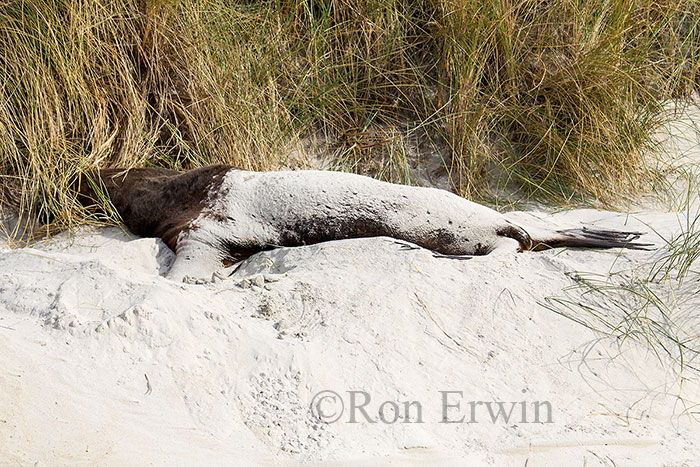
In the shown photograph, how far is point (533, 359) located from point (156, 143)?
297cm

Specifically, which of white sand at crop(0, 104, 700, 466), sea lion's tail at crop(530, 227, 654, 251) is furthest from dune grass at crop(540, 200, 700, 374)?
sea lion's tail at crop(530, 227, 654, 251)

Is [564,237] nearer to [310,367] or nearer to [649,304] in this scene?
[649,304]

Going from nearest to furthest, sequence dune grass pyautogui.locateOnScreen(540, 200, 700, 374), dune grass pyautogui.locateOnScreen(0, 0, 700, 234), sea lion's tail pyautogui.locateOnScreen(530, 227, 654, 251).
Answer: dune grass pyautogui.locateOnScreen(540, 200, 700, 374)
sea lion's tail pyautogui.locateOnScreen(530, 227, 654, 251)
dune grass pyautogui.locateOnScreen(0, 0, 700, 234)

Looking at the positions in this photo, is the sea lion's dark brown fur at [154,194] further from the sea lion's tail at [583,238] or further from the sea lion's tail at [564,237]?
the sea lion's tail at [583,238]

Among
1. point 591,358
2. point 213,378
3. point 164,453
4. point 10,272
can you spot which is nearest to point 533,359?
point 591,358

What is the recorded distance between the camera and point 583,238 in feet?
11.5

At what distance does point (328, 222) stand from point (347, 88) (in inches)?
68.3

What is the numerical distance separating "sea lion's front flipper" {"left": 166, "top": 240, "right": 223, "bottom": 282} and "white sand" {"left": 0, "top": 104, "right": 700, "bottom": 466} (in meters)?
0.50

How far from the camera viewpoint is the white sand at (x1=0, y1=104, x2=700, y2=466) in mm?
1844

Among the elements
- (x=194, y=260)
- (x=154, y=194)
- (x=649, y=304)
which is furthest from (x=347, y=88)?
(x=649, y=304)

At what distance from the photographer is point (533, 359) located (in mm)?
2373

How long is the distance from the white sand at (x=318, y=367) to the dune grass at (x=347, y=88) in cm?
144

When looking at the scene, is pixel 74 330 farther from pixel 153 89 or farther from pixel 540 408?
pixel 153 89

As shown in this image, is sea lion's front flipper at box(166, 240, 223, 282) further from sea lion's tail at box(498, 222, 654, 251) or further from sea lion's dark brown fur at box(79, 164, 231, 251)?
sea lion's tail at box(498, 222, 654, 251)
